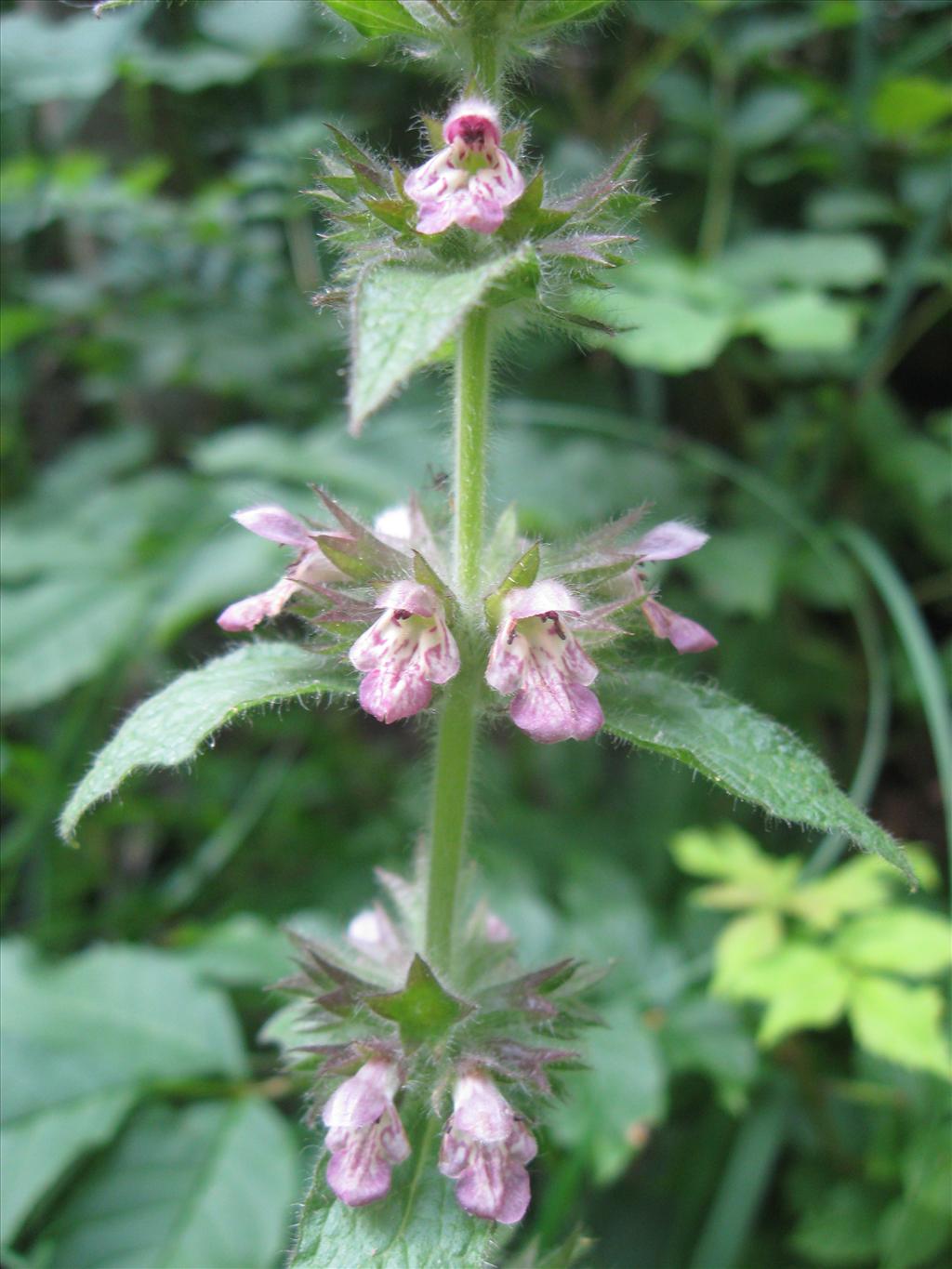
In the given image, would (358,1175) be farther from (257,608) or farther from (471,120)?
(471,120)

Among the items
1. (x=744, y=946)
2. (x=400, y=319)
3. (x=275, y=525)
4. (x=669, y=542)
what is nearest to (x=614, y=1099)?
(x=744, y=946)

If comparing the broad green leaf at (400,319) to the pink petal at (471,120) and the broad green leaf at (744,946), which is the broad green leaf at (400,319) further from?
the broad green leaf at (744,946)

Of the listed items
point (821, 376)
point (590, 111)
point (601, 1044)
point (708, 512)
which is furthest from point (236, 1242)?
point (590, 111)

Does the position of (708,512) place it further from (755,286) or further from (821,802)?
(821,802)

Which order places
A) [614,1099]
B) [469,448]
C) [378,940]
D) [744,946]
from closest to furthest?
1. [469,448]
2. [378,940]
3. [614,1099]
4. [744,946]

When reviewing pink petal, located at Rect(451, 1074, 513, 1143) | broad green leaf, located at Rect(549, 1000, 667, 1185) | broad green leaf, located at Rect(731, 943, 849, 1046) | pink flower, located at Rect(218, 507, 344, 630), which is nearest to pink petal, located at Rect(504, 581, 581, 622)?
pink flower, located at Rect(218, 507, 344, 630)

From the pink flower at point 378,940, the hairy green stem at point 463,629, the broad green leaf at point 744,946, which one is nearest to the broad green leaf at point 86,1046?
the pink flower at point 378,940
